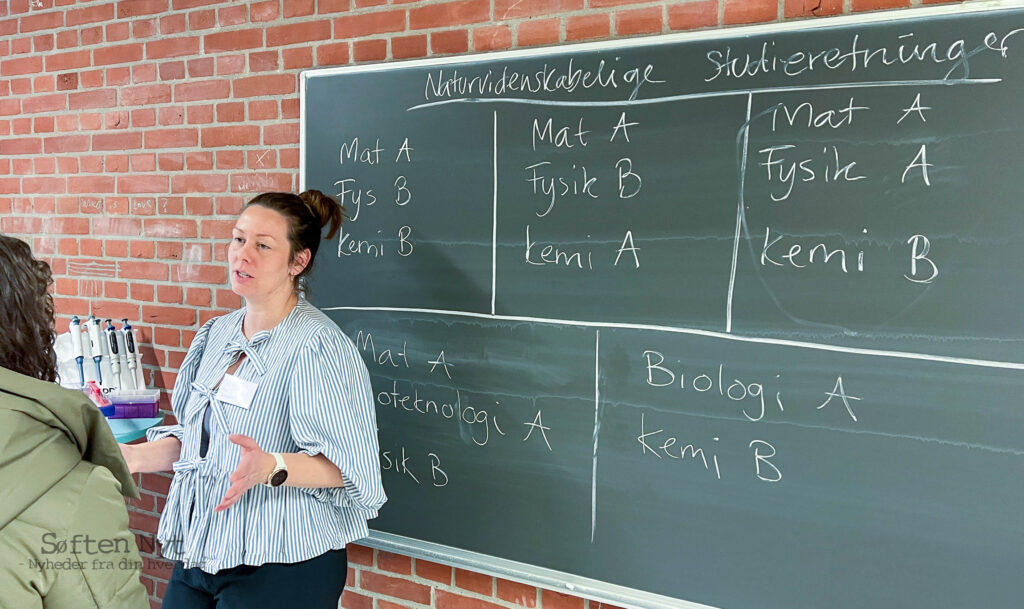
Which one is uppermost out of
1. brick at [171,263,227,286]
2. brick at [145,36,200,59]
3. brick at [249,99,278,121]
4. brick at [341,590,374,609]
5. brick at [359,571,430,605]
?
brick at [145,36,200,59]

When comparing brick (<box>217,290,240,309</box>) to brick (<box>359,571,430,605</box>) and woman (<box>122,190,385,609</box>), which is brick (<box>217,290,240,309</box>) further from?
brick (<box>359,571,430,605</box>)

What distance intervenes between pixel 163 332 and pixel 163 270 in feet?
A: 0.72

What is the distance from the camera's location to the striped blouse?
64.5 inches

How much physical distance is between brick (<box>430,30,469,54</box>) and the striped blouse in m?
0.82

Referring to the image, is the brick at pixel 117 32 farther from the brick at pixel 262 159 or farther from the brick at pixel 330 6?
the brick at pixel 330 6

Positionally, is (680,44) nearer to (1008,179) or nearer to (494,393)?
(1008,179)

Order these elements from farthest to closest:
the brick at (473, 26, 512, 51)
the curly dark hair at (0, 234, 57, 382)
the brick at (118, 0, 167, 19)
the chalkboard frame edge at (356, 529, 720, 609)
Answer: the brick at (118, 0, 167, 19), the brick at (473, 26, 512, 51), the chalkboard frame edge at (356, 529, 720, 609), the curly dark hair at (0, 234, 57, 382)

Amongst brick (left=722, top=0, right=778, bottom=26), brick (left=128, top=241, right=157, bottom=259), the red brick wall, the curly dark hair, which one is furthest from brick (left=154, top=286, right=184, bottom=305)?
brick (left=722, top=0, right=778, bottom=26)

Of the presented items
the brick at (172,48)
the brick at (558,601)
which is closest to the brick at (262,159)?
the brick at (172,48)

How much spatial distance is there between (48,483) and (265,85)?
1592 mm

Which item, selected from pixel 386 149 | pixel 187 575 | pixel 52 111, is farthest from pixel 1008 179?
pixel 52 111

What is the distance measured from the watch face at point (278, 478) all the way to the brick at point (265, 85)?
1.24 meters

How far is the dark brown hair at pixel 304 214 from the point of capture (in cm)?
180

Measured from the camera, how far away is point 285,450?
1.68 meters
